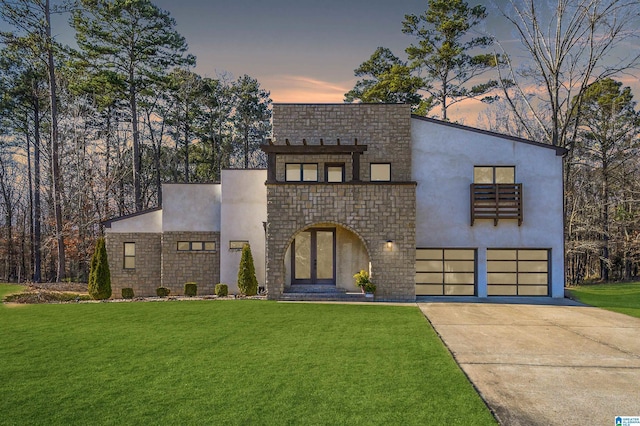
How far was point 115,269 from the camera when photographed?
1773 cm

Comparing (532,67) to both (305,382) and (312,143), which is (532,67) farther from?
Answer: (305,382)

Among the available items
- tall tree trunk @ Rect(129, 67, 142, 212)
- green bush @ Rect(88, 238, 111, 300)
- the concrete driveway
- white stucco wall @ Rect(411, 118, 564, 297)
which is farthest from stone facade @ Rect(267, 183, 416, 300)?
tall tree trunk @ Rect(129, 67, 142, 212)

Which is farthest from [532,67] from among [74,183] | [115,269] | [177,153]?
[74,183]

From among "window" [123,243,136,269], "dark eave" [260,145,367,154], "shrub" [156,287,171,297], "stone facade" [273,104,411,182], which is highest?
"stone facade" [273,104,411,182]

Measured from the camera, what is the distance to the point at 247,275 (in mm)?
15586

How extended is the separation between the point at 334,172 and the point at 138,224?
365 inches

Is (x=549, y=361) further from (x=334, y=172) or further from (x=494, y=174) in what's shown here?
(x=334, y=172)

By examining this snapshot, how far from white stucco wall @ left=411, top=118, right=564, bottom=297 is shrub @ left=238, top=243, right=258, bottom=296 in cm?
659

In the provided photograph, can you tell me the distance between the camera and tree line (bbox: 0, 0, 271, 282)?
2417 centimetres

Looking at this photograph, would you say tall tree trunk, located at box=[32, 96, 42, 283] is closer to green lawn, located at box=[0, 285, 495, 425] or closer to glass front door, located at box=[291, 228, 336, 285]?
green lawn, located at box=[0, 285, 495, 425]

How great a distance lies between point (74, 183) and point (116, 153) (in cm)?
352

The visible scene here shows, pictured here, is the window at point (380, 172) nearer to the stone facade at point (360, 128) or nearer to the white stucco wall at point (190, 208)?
the stone facade at point (360, 128)

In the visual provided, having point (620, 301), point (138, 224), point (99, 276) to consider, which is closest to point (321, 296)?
point (99, 276)

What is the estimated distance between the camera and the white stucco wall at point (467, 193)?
15234mm
